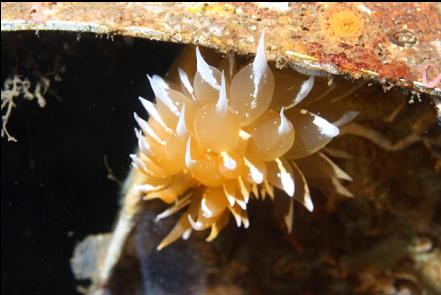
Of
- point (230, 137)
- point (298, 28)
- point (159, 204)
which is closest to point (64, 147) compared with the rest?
point (159, 204)

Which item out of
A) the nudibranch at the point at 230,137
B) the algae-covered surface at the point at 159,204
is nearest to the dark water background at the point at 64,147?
the algae-covered surface at the point at 159,204

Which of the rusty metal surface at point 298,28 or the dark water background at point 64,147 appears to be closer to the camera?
the rusty metal surface at point 298,28

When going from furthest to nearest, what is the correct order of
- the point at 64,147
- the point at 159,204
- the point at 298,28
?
the point at 64,147 → the point at 159,204 → the point at 298,28

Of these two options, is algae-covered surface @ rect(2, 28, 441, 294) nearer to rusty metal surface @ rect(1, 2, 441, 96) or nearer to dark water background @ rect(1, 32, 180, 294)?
dark water background @ rect(1, 32, 180, 294)

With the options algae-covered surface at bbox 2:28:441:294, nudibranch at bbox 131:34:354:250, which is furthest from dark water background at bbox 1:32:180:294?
nudibranch at bbox 131:34:354:250

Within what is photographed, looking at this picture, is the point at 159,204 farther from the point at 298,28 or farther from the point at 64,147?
the point at 298,28

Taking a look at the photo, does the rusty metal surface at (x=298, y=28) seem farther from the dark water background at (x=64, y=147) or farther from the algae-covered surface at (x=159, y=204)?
the dark water background at (x=64, y=147)
